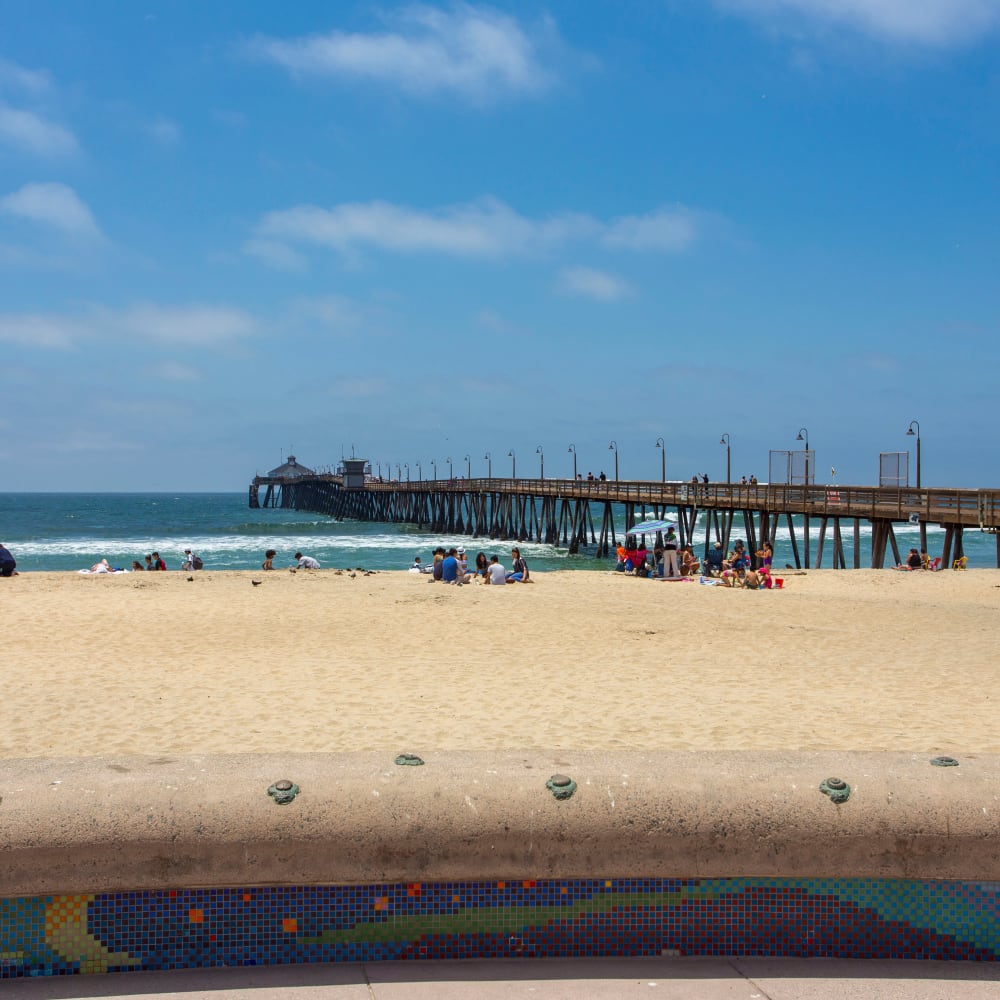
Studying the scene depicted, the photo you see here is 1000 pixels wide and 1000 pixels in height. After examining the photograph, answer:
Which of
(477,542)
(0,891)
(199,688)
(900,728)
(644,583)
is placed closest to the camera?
(0,891)

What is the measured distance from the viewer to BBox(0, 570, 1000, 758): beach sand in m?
6.84

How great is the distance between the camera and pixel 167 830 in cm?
253

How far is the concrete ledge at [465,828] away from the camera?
8.27ft

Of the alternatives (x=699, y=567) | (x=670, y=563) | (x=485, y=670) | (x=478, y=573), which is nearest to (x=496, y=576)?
(x=478, y=573)

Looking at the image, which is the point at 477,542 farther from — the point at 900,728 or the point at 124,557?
the point at 900,728

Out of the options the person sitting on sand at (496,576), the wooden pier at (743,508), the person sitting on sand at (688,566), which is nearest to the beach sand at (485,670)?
the person sitting on sand at (496,576)

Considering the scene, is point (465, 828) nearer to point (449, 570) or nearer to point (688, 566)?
point (449, 570)

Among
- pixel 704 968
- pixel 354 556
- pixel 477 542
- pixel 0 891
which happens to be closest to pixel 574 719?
pixel 704 968

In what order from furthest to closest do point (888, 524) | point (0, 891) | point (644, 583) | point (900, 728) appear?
point (888, 524), point (644, 583), point (900, 728), point (0, 891)

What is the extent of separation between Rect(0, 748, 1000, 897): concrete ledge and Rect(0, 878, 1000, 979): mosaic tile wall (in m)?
0.08

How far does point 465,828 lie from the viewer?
258 centimetres

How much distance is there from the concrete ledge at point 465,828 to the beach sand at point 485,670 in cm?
294

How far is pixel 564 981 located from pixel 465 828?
0.44 metres

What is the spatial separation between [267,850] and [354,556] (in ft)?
133
